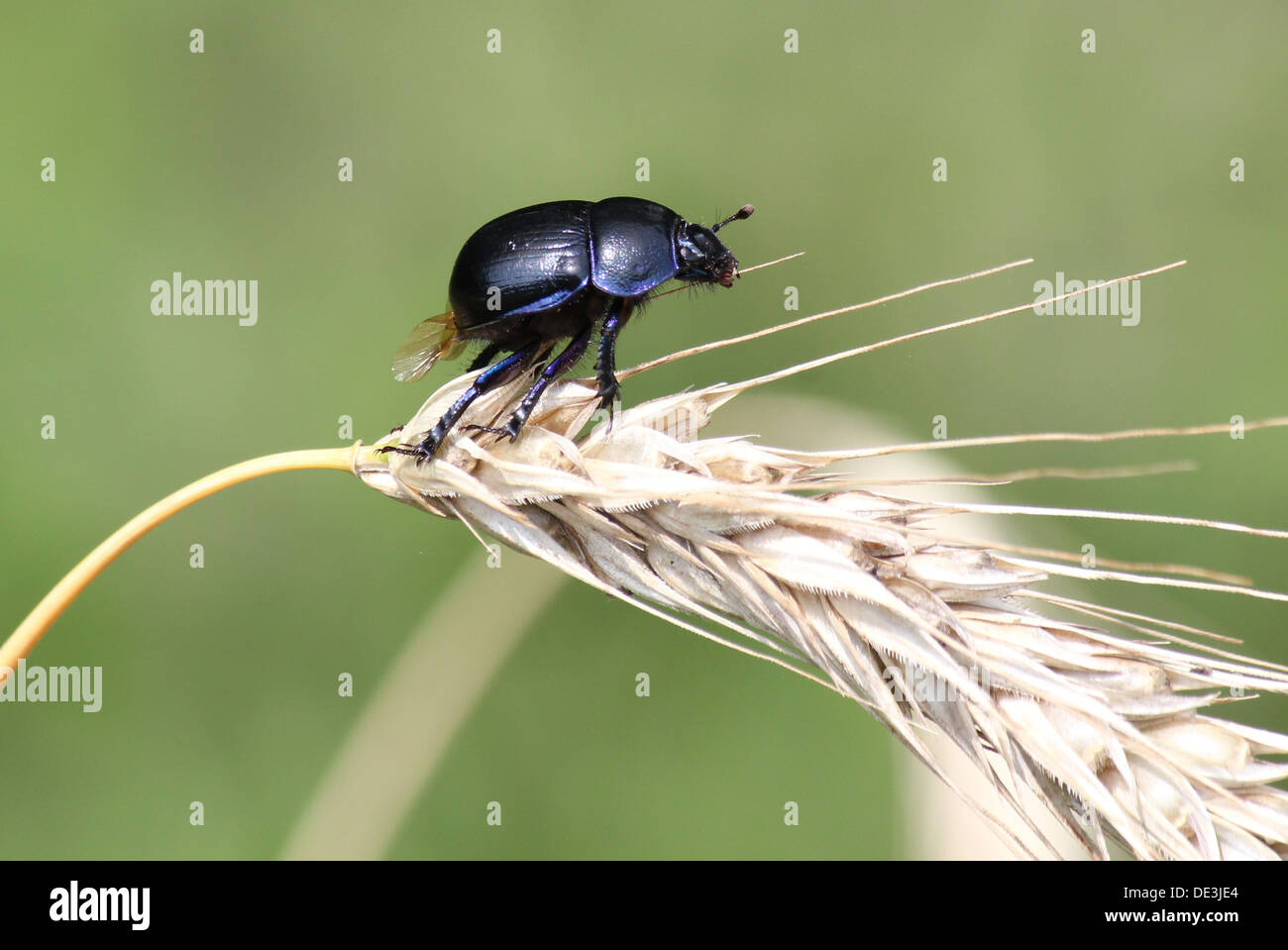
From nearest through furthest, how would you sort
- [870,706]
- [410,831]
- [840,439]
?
1. [870,706]
2. [840,439]
3. [410,831]

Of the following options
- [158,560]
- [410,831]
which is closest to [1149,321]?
[410,831]

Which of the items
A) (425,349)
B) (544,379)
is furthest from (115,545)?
(425,349)

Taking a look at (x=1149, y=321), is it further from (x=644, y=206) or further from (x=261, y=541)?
(x=261, y=541)

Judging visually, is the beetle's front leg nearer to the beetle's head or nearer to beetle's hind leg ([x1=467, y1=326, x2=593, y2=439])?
beetle's hind leg ([x1=467, y1=326, x2=593, y2=439])

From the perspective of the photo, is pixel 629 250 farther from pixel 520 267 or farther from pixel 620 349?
pixel 620 349

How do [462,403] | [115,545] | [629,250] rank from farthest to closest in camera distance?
1. [629,250]
2. [462,403]
3. [115,545]

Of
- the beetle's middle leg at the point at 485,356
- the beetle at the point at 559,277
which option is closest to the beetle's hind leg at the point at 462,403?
the beetle at the point at 559,277
